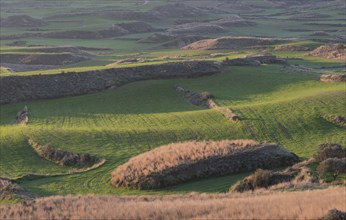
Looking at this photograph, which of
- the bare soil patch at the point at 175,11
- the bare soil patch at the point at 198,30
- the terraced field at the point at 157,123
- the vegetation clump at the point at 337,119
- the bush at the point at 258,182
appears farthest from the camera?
the bare soil patch at the point at 175,11

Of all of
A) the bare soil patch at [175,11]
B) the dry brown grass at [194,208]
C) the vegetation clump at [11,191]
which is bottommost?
the bare soil patch at [175,11]

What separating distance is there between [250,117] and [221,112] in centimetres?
271

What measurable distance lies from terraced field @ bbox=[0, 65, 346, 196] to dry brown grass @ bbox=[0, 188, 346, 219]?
18.6 feet

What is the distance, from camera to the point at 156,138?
3803 cm

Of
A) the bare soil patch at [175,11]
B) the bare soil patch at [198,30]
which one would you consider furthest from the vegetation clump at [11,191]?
the bare soil patch at [175,11]

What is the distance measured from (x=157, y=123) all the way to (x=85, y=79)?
15.2m

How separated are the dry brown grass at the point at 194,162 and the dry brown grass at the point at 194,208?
15.8 feet

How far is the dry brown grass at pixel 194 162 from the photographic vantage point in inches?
1149

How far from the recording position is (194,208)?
66.3 feet

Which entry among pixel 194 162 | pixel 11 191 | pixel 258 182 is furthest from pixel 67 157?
pixel 258 182

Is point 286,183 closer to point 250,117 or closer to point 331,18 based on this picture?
point 250,117

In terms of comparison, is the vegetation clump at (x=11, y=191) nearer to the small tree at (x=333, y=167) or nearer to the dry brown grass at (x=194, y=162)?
the dry brown grass at (x=194, y=162)

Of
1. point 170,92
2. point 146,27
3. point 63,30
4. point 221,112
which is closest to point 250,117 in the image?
point 221,112

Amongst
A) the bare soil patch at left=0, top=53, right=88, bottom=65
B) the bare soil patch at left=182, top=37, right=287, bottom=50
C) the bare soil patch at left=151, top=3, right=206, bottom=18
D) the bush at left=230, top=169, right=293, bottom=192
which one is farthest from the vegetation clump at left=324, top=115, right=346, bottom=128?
the bare soil patch at left=151, top=3, right=206, bottom=18
